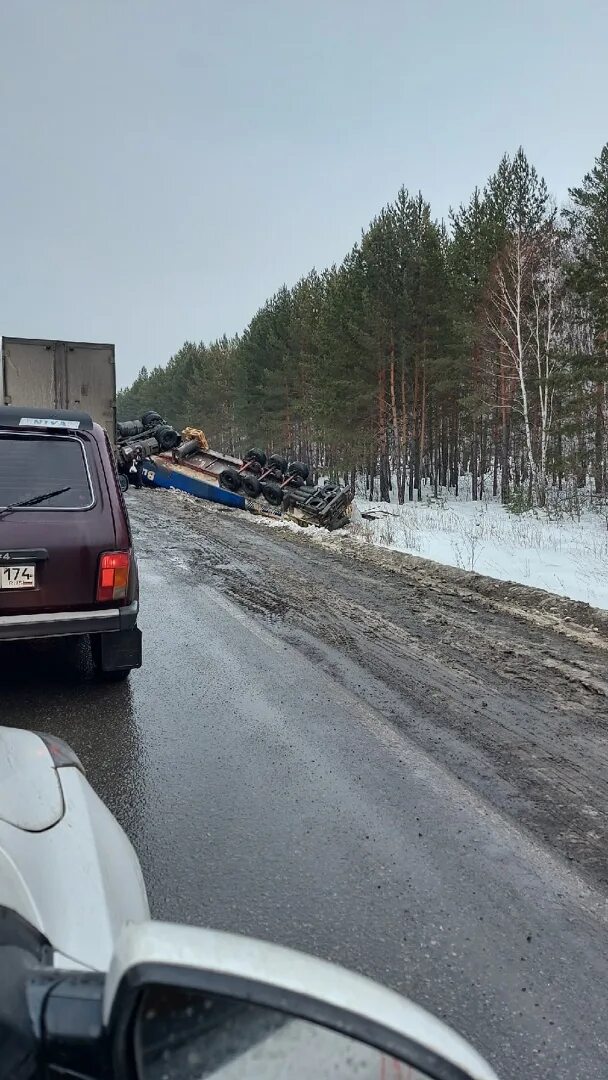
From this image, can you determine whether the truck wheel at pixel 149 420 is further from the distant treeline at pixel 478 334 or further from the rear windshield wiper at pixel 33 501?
the rear windshield wiper at pixel 33 501

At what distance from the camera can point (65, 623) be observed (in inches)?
171

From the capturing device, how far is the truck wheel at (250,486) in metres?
17.2

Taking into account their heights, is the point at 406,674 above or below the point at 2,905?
below

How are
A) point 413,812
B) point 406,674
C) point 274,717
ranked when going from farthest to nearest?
point 406,674, point 274,717, point 413,812

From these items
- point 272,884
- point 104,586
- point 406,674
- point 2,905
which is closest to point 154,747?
point 104,586

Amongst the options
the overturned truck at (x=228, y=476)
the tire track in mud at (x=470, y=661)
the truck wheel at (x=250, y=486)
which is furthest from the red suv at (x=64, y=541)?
the truck wheel at (x=250, y=486)

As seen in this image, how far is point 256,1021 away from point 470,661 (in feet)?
15.8

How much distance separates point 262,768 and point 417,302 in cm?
2809

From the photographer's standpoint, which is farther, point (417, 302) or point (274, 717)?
point (417, 302)

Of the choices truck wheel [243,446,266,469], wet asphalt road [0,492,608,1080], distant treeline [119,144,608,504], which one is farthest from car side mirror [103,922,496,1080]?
distant treeline [119,144,608,504]

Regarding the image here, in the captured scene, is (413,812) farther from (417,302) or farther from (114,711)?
(417,302)

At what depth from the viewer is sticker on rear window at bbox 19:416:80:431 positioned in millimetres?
4644

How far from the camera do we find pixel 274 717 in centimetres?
434

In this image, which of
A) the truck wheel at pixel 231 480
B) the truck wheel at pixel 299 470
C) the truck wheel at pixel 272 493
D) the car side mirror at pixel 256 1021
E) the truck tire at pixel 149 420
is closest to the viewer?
the car side mirror at pixel 256 1021
